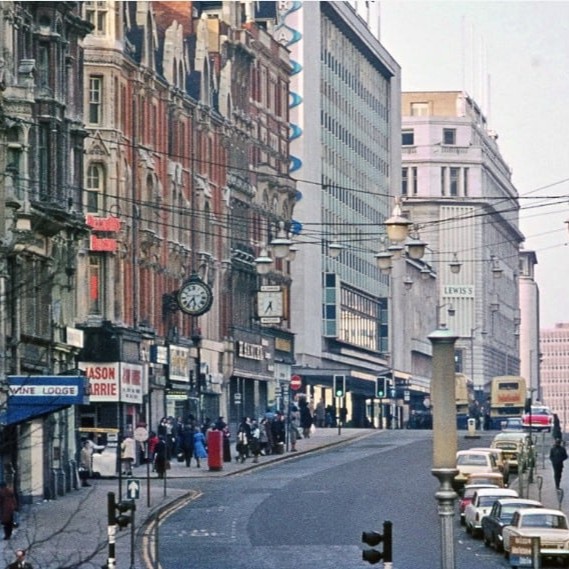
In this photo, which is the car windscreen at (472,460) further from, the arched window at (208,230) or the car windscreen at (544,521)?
the arched window at (208,230)

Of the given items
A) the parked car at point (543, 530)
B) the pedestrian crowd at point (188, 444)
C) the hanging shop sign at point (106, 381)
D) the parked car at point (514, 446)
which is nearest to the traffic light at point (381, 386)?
the pedestrian crowd at point (188, 444)

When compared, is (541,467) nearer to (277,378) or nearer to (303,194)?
(277,378)

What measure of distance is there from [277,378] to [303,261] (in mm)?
24147

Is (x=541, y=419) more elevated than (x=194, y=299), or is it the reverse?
(x=194, y=299)

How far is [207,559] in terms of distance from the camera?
45844mm

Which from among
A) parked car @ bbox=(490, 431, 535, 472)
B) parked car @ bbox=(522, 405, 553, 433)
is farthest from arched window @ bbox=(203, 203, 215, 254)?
parked car @ bbox=(490, 431, 535, 472)

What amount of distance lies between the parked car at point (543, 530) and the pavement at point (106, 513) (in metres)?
7.48

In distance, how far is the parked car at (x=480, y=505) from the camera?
51.8m

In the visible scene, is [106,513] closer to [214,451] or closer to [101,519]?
[101,519]

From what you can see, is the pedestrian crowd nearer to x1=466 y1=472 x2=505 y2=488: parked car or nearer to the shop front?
x1=466 y1=472 x2=505 y2=488: parked car

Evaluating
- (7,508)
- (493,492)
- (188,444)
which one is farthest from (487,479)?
(188,444)

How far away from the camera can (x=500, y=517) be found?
4859 cm

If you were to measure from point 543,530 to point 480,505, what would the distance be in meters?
7.44

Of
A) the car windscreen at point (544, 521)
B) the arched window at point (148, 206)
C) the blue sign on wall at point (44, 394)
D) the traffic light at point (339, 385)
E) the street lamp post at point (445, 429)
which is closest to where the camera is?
the street lamp post at point (445, 429)
